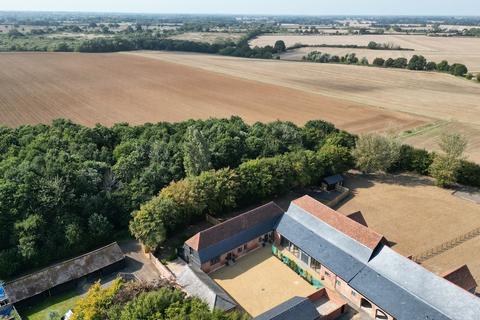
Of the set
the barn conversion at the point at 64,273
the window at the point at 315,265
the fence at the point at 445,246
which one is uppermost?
the barn conversion at the point at 64,273

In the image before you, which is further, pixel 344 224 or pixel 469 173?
pixel 469 173

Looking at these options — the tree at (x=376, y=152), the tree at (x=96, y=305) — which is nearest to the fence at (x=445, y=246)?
the tree at (x=376, y=152)

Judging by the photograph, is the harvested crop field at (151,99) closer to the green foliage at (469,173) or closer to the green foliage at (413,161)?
the green foliage at (413,161)

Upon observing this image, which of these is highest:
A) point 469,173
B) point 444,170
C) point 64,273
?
point 444,170

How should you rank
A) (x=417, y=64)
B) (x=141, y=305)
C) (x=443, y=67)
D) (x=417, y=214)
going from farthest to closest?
(x=417, y=64) → (x=443, y=67) → (x=417, y=214) → (x=141, y=305)

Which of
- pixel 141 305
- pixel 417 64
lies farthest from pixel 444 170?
pixel 417 64

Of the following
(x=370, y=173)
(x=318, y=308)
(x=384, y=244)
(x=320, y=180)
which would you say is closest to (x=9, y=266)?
(x=318, y=308)

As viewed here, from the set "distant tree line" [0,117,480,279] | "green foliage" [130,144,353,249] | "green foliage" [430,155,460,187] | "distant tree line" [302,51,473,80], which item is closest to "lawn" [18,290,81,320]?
"distant tree line" [0,117,480,279]

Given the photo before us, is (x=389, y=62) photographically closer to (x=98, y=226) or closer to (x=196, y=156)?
(x=196, y=156)

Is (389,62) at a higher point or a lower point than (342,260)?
higher
